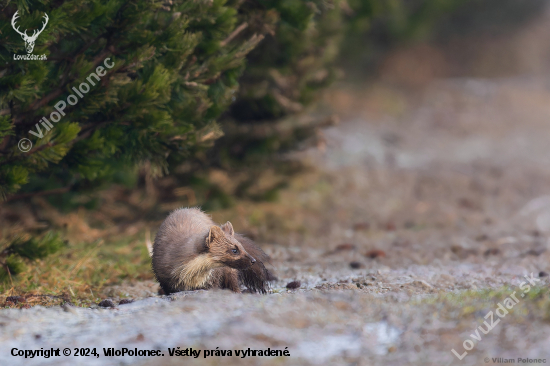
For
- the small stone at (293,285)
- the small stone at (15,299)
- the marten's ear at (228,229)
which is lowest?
the small stone at (15,299)

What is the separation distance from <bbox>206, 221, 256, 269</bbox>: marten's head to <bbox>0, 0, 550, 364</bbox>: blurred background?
37 centimetres

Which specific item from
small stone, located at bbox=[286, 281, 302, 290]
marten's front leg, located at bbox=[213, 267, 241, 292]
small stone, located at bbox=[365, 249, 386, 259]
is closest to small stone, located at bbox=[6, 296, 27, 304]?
marten's front leg, located at bbox=[213, 267, 241, 292]

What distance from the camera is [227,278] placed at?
4078 millimetres

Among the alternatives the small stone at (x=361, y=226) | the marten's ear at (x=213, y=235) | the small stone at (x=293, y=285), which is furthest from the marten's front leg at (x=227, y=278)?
the small stone at (x=361, y=226)

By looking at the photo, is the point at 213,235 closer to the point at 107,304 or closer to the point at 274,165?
the point at 107,304

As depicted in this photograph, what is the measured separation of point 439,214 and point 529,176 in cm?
257

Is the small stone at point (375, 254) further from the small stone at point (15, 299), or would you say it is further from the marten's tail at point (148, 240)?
the small stone at point (15, 299)

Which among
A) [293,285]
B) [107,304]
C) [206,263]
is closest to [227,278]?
[206,263]

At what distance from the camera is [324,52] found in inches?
309

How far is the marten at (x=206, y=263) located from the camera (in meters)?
4.04

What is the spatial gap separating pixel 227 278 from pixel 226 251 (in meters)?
0.20

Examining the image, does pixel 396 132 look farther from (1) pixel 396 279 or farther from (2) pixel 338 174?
(1) pixel 396 279

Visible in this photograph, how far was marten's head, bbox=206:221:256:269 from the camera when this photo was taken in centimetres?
404

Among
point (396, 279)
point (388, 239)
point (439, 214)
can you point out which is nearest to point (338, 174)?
point (439, 214)
